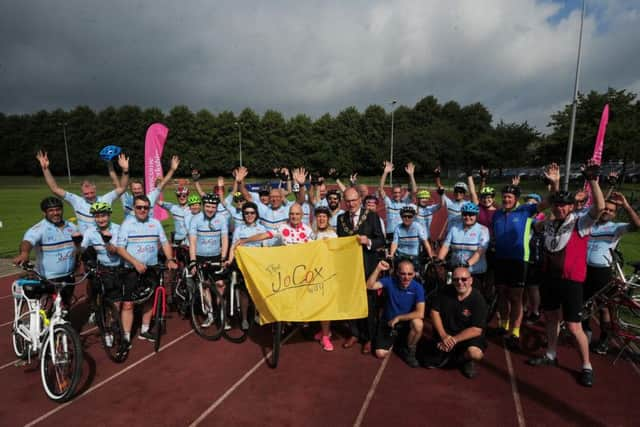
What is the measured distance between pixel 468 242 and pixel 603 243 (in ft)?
5.73

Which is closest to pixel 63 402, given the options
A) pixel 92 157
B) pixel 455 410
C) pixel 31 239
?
pixel 31 239

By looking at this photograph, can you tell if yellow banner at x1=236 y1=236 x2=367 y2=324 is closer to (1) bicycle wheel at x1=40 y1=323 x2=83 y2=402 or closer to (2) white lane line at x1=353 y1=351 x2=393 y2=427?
(2) white lane line at x1=353 y1=351 x2=393 y2=427

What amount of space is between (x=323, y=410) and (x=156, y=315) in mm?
2730

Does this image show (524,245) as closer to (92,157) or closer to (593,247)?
(593,247)

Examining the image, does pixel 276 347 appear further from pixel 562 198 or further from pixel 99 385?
pixel 562 198

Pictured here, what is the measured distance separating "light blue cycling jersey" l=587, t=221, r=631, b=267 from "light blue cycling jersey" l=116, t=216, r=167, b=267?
19.5 feet

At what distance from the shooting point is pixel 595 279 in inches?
192

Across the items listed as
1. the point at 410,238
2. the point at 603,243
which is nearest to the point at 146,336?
the point at 410,238

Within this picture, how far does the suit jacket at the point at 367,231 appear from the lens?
5.05m

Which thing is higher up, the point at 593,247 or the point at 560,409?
the point at 593,247

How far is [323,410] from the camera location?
369 centimetres

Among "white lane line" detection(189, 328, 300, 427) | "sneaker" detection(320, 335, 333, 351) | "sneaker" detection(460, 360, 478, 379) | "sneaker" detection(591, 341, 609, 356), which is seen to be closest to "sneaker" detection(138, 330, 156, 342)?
"white lane line" detection(189, 328, 300, 427)

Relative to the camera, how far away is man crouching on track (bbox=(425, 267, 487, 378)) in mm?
4242

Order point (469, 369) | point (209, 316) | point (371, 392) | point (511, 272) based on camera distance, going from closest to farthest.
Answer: point (371, 392)
point (469, 369)
point (511, 272)
point (209, 316)
